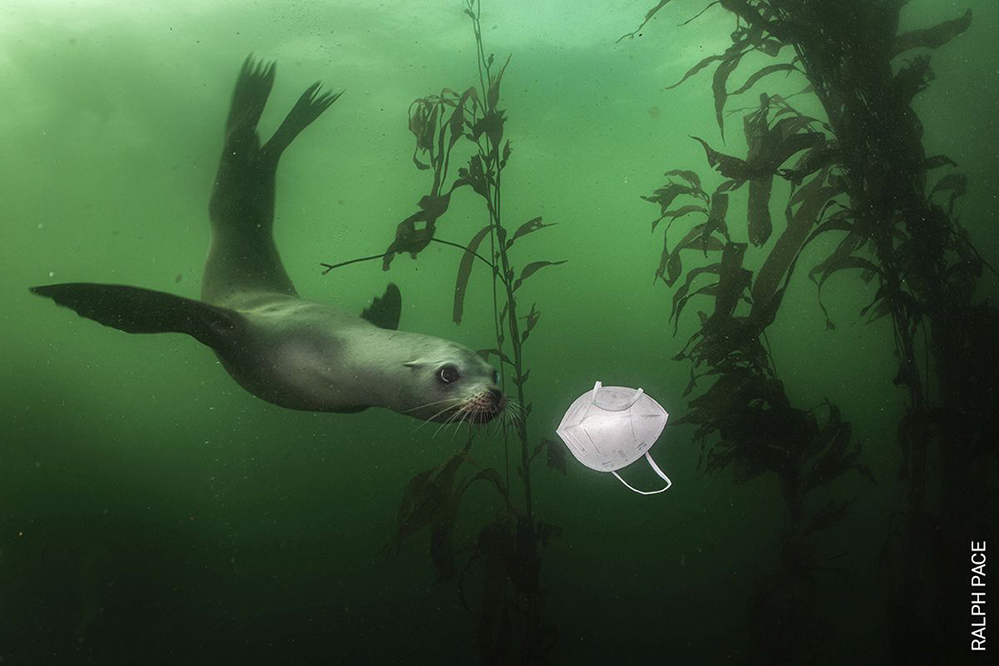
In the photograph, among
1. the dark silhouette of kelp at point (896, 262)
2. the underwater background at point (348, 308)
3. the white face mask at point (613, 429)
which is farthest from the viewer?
the underwater background at point (348, 308)

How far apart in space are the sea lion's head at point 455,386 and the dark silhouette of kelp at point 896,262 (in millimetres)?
1188

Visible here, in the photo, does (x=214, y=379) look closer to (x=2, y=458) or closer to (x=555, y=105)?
(x=2, y=458)

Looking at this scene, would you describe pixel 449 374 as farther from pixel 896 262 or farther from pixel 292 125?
pixel 896 262

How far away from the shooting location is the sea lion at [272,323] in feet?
6.98

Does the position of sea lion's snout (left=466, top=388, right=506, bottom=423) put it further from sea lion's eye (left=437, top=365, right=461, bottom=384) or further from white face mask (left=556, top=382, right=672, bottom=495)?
white face mask (left=556, top=382, right=672, bottom=495)

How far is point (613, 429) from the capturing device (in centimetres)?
245

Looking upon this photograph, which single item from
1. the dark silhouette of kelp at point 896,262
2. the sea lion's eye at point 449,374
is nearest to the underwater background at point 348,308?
the dark silhouette of kelp at point 896,262

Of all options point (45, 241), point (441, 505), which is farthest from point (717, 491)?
point (45, 241)

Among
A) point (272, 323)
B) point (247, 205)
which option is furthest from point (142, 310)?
point (247, 205)

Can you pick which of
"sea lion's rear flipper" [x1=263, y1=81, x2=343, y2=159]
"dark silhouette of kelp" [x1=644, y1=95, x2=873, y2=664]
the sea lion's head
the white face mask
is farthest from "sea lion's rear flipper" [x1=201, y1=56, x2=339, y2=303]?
"dark silhouette of kelp" [x1=644, y1=95, x2=873, y2=664]

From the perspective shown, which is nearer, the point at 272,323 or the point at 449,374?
the point at 449,374

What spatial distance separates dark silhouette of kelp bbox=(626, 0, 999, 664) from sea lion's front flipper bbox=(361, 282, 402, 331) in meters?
1.48

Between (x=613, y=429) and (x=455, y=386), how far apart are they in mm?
741

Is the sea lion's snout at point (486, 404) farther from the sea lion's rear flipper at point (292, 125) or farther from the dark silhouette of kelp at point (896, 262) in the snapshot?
the sea lion's rear flipper at point (292, 125)
